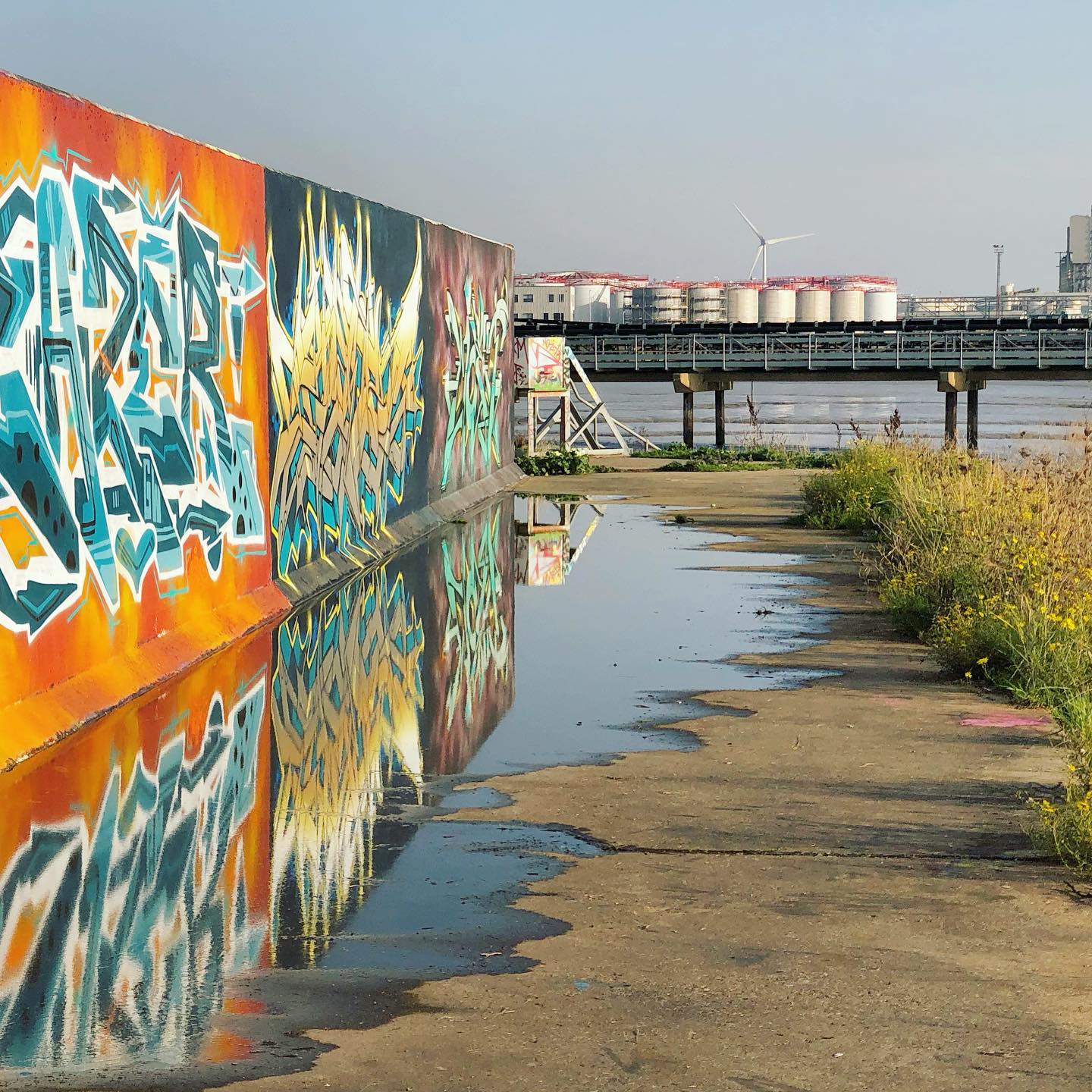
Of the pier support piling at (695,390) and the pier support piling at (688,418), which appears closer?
the pier support piling at (688,418)

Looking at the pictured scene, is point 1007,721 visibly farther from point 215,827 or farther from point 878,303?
point 878,303

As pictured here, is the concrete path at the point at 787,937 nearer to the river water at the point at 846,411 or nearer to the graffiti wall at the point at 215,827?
the graffiti wall at the point at 215,827

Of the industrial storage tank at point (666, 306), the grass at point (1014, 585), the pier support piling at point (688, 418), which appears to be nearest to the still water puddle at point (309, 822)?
the grass at point (1014, 585)

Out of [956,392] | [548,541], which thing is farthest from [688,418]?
[548,541]

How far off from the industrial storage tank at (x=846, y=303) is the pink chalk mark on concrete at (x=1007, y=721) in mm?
187400

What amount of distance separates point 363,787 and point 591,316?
184m

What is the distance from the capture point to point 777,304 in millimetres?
190625

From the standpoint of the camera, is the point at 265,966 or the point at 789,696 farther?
the point at 789,696

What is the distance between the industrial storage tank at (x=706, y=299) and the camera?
192875 millimetres

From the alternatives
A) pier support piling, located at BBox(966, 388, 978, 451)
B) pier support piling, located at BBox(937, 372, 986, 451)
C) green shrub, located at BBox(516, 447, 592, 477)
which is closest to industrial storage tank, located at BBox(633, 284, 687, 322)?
pier support piling, located at BBox(966, 388, 978, 451)

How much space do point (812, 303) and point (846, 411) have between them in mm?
119823

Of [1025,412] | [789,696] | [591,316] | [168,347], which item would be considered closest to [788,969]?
[789,696]

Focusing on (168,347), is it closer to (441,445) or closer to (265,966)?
(265,966)

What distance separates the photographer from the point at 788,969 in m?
5.44
